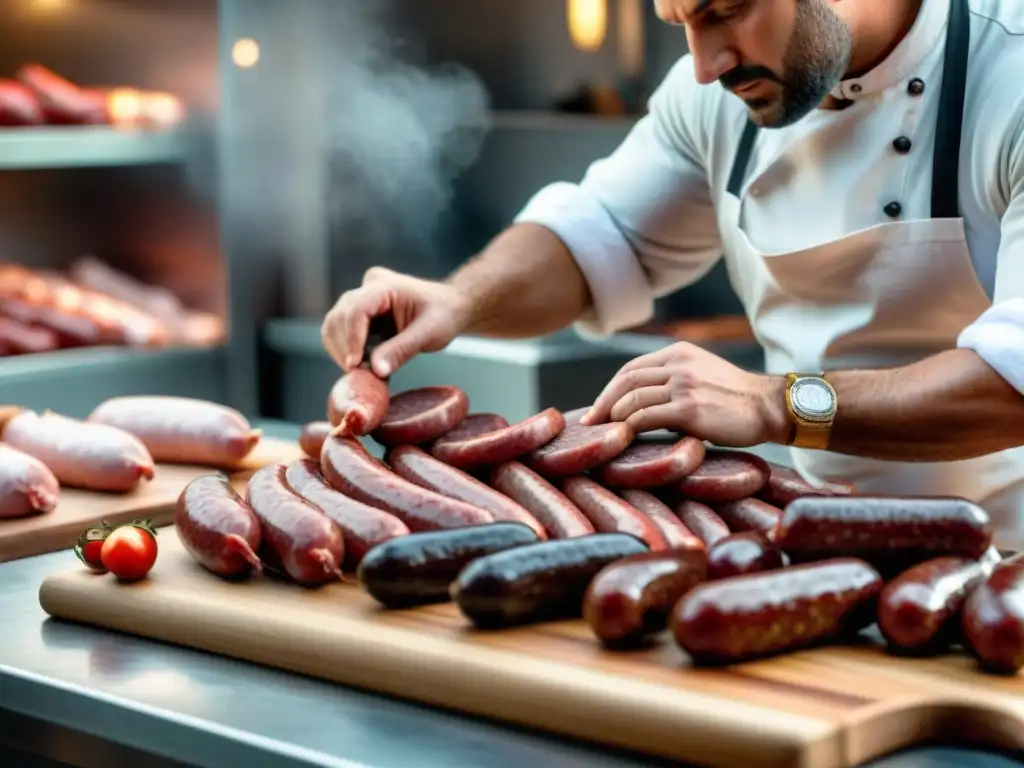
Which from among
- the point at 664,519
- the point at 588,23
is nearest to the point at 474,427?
the point at 664,519

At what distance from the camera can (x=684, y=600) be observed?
1.75 meters

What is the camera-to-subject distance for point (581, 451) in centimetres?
224

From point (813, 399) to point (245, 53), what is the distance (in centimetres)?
330

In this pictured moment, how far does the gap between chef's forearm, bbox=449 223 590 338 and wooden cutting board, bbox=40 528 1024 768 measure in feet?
4.01

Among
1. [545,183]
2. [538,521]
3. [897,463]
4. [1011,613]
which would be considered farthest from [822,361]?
[545,183]

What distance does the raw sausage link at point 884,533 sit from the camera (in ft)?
6.29

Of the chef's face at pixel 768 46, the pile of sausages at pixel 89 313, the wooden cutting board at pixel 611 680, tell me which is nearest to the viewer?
the wooden cutting board at pixel 611 680

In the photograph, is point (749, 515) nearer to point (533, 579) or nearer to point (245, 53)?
point (533, 579)

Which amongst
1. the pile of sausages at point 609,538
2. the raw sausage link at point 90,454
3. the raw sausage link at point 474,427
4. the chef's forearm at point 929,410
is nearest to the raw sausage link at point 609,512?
the pile of sausages at point 609,538

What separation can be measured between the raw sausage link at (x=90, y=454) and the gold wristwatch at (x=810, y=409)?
122cm

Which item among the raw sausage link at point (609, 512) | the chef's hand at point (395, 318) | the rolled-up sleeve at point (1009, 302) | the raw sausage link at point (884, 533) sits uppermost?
the rolled-up sleeve at point (1009, 302)

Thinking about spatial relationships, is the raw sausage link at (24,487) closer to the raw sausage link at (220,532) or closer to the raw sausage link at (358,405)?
the raw sausage link at (220,532)

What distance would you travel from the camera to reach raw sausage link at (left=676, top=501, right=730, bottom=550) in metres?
2.14

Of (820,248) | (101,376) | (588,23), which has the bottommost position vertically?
(101,376)
